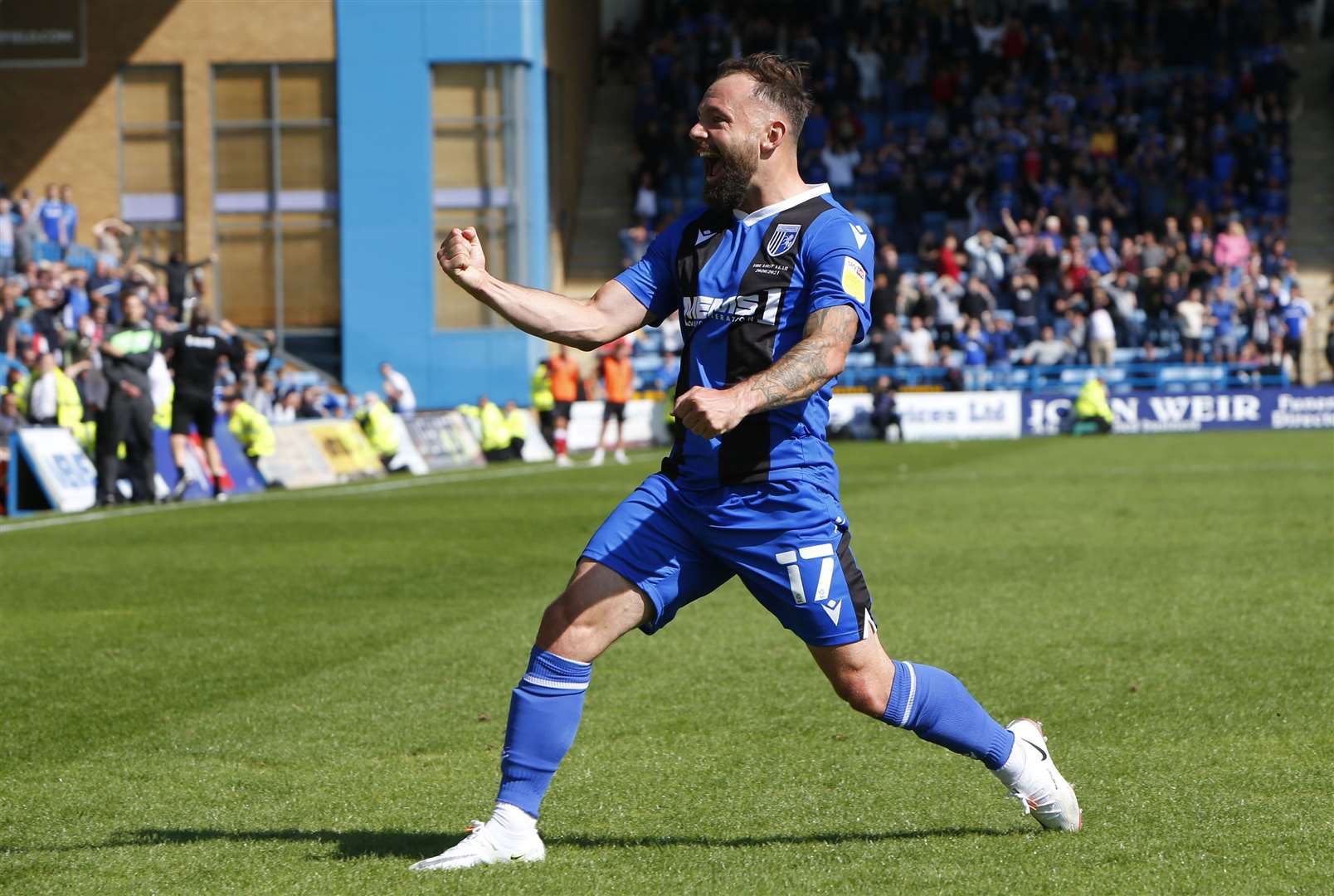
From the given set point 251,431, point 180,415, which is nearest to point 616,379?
point 251,431

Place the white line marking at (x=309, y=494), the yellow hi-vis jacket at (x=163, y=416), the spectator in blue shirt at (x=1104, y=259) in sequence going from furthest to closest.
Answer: the spectator in blue shirt at (x=1104, y=259) < the yellow hi-vis jacket at (x=163, y=416) < the white line marking at (x=309, y=494)

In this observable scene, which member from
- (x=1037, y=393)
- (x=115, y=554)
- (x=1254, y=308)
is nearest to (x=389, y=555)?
(x=115, y=554)

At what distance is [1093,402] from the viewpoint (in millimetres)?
32500

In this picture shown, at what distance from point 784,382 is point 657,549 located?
66 centimetres

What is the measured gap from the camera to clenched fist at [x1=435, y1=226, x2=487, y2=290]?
5.00m

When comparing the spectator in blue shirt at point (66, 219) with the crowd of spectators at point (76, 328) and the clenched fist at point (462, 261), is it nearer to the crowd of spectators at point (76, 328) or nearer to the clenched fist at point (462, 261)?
the crowd of spectators at point (76, 328)

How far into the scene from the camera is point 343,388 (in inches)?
1428

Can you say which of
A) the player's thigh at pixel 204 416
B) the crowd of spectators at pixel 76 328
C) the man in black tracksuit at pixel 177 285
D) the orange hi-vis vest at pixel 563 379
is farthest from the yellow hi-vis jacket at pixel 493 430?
the player's thigh at pixel 204 416

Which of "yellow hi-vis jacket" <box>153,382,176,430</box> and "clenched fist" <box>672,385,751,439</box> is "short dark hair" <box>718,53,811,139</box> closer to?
"clenched fist" <box>672,385,751,439</box>

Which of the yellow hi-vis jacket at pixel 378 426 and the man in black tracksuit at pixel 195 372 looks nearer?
the man in black tracksuit at pixel 195 372

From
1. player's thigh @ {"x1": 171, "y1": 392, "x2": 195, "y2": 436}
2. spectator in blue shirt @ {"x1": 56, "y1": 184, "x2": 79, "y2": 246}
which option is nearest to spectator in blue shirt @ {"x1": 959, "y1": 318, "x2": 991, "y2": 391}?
spectator in blue shirt @ {"x1": 56, "y1": 184, "x2": 79, "y2": 246}

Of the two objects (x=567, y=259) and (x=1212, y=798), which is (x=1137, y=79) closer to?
(x=567, y=259)

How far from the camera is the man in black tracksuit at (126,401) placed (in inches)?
744

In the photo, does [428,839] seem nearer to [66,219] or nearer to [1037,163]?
[66,219]
